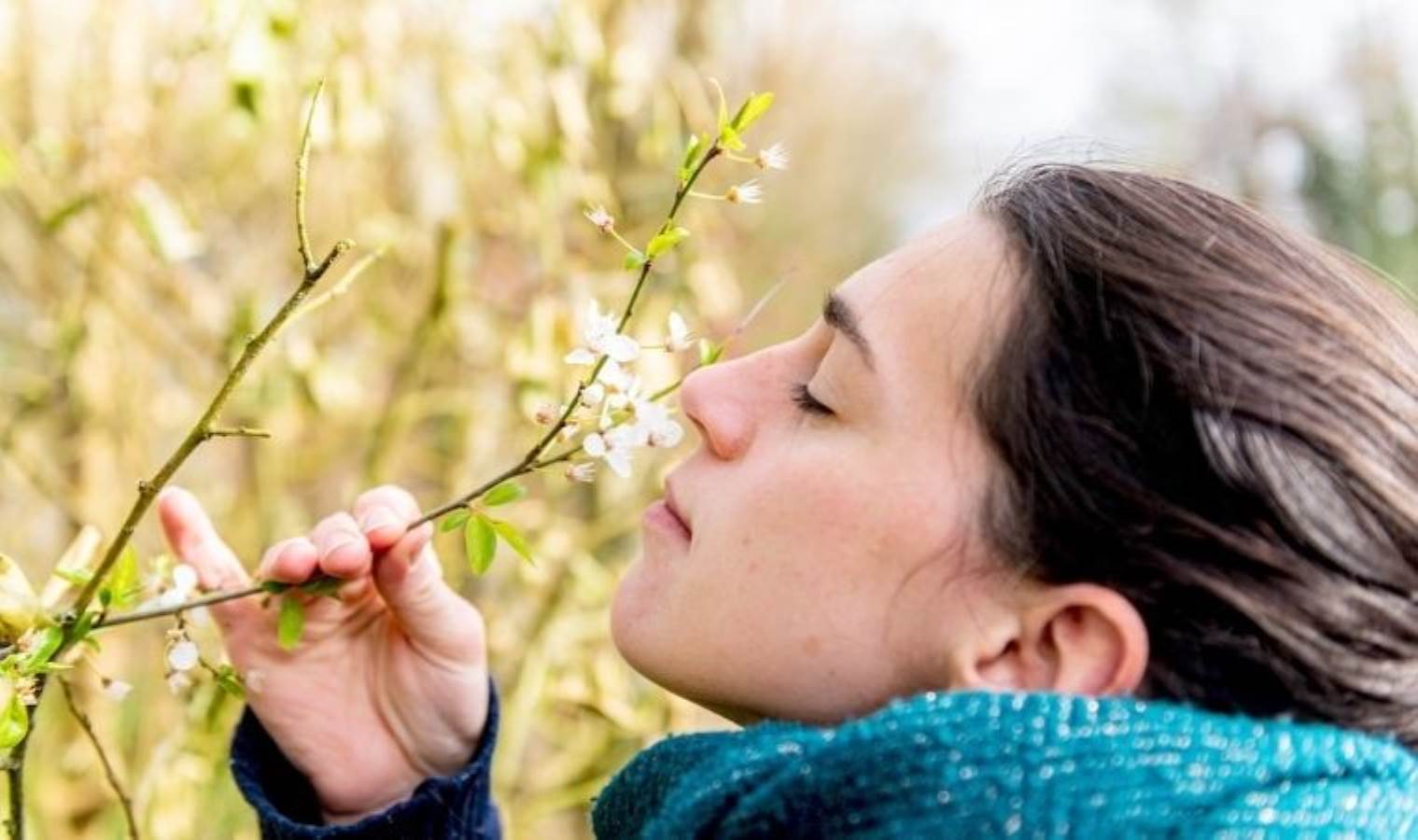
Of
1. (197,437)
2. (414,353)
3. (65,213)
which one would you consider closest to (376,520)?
(197,437)

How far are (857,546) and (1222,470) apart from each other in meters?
0.19

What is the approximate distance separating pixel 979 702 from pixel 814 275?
6051mm

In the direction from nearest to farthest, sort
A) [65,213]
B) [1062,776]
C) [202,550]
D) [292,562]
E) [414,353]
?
[1062,776] < [292,562] < [202,550] < [65,213] < [414,353]

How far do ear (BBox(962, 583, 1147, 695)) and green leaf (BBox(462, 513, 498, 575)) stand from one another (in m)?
0.26

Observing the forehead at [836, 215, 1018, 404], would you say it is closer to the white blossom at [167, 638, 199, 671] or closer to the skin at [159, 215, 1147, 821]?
the skin at [159, 215, 1147, 821]

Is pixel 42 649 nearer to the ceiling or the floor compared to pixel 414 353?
nearer to the ceiling

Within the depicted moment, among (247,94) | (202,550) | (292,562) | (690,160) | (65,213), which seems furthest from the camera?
(65,213)

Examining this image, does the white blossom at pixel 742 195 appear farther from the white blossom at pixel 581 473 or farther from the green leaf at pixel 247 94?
the green leaf at pixel 247 94

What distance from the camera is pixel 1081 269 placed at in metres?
0.88

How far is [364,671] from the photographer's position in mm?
1177

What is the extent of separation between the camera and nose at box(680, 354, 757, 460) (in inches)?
36.9

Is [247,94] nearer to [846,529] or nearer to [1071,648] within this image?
[846,529]

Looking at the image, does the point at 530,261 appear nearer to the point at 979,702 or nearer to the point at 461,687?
the point at 461,687

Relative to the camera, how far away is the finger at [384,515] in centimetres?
103
